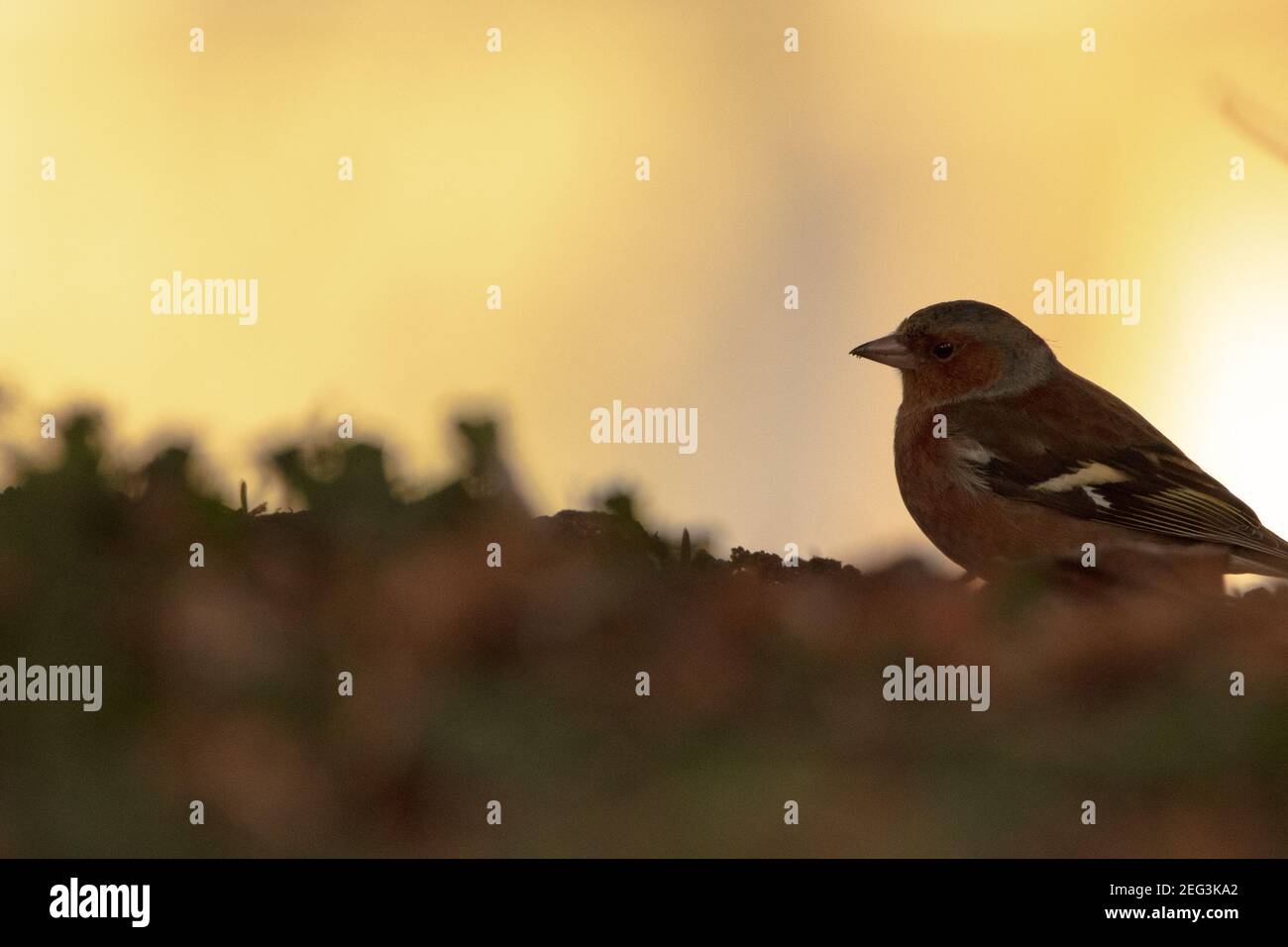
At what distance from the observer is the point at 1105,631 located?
55.2 inches

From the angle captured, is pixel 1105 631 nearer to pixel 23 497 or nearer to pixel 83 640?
pixel 83 640

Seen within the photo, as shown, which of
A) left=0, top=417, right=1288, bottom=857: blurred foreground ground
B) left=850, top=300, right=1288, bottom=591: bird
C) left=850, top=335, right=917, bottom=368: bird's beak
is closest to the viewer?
left=0, top=417, right=1288, bottom=857: blurred foreground ground

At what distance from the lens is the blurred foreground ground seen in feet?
4.07

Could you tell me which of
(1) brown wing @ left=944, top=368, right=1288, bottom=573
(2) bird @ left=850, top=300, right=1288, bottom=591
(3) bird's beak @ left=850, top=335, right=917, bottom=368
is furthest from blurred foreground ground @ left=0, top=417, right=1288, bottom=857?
(3) bird's beak @ left=850, top=335, right=917, bottom=368

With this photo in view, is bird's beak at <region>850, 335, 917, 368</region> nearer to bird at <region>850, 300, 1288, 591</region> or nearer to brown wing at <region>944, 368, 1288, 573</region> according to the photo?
bird at <region>850, 300, 1288, 591</region>

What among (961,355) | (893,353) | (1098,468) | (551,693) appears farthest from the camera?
(961,355)

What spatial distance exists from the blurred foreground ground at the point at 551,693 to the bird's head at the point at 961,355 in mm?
1325

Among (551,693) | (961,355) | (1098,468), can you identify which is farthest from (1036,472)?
(551,693)

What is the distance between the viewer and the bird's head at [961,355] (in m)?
2.83

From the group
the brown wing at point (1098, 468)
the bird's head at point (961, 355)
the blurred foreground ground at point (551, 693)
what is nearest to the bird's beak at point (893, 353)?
the bird's head at point (961, 355)

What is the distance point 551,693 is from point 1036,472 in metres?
1.61

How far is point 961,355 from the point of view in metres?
2.97

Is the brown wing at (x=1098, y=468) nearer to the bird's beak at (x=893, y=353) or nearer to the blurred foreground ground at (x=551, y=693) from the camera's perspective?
the bird's beak at (x=893, y=353)

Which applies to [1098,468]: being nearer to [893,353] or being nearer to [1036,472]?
[1036,472]
